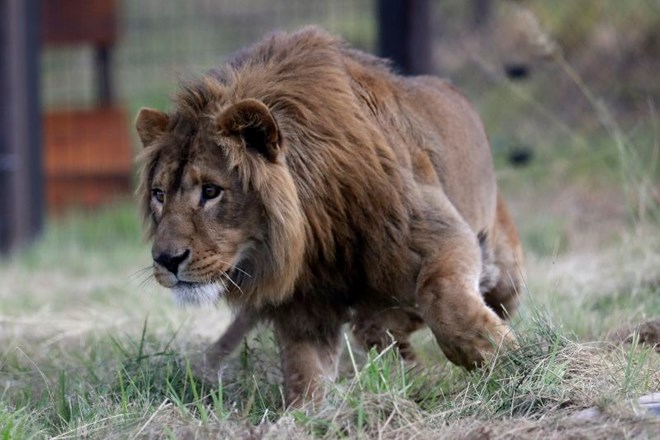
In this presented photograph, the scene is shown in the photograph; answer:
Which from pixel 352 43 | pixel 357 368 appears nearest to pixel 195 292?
pixel 357 368

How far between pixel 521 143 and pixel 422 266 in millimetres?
5889

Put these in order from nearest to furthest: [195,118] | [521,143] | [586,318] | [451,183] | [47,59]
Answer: [195,118]
[451,183]
[586,318]
[521,143]
[47,59]

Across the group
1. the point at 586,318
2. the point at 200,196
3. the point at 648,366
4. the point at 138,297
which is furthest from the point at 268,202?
the point at 138,297

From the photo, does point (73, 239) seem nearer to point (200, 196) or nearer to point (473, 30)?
point (473, 30)

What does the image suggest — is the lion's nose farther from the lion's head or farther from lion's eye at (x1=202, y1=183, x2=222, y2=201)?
lion's eye at (x1=202, y1=183, x2=222, y2=201)

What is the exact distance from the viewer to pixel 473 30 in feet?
34.8

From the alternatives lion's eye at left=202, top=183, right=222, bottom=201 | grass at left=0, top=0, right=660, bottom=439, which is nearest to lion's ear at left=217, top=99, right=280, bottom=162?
lion's eye at left=202, top=183, right=222, bottom=201

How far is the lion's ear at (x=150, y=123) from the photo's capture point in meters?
4.52

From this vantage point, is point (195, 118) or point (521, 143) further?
point (521, 143)

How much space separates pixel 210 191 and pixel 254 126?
273mm

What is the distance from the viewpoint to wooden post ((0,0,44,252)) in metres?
9.93

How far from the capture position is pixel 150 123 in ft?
14.9

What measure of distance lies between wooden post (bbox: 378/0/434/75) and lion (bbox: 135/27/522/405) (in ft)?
16.2

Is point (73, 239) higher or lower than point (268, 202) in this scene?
lower
